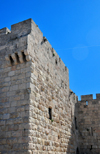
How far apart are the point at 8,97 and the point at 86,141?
790 cm

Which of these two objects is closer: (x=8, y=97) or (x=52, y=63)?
(x=8, y=97)

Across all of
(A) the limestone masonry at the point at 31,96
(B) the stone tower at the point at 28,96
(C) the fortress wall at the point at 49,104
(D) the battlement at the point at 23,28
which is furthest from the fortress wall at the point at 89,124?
(D) the battlement at the point at 23,28

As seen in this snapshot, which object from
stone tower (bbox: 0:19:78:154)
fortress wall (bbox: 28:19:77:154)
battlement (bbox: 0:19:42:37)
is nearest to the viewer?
stone tower (bbox: 0:19:78:154)

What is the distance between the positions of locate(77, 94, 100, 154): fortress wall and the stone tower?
3357 mm

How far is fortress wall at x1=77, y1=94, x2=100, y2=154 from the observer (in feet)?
41.3

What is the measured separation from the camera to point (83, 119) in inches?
530

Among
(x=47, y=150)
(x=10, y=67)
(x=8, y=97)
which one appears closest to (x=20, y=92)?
(x=8, y=97)

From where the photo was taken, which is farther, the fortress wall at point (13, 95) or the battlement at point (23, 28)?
the battlement at point (23, 28)

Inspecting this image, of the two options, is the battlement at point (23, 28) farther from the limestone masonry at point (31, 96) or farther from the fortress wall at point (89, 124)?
the fortress wall at point (89, 124)

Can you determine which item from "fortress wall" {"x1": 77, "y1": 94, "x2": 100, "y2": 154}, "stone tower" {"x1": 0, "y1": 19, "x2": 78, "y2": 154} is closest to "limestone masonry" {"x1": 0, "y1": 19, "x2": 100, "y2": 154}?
"stone tower" {"x1": 0, "y1": 19, "x2": 78, "y2": 154}

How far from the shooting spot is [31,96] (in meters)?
6.83

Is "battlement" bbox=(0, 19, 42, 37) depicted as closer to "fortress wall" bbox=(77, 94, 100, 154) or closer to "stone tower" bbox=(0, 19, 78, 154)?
"stone tower" bbox=(0, 19, 78, 154)

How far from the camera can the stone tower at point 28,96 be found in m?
6.33

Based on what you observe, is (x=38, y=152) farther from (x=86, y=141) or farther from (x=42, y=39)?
(x=86, y=141)
